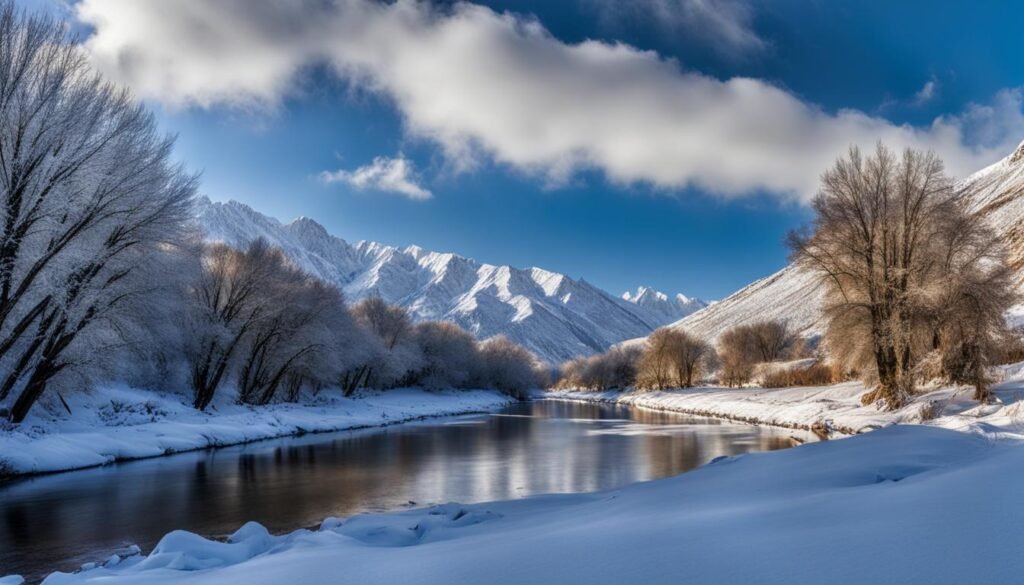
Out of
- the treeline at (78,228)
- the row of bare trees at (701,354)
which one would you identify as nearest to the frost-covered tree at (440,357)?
the row of bare trees at (701,354)

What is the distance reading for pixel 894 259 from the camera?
98.5ft

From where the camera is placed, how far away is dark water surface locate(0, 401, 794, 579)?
42.9ft

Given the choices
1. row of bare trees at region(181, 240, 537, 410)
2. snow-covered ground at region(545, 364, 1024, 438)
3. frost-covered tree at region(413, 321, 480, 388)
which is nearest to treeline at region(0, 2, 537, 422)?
row of bare trees at region(181, 240, 537, 410)

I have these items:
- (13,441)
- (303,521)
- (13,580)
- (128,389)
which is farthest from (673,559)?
(128,389)

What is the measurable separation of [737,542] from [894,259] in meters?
30.7

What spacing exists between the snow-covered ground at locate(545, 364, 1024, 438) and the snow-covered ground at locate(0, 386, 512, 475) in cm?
2705

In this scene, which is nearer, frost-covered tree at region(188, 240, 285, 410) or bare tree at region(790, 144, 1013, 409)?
bare tree at region(790, 144, 1013, 409)

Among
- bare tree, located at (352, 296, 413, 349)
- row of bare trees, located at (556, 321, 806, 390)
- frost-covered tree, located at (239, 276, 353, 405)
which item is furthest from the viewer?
row of bare trees, located at (556, 321, 806, 390)

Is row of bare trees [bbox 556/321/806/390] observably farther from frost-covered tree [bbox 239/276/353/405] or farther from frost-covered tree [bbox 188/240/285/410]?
frost-covered tree [bbox 188/240/285/410]

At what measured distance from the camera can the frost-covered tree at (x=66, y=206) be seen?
744 inches

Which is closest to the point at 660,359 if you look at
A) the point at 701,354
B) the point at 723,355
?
the point at 701,354

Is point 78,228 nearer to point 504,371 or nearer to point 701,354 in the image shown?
point 701,354

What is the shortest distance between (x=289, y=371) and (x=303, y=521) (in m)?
40.4

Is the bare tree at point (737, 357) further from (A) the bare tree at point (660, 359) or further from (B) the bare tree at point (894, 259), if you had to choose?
(B) the bare tree at point (894, 259)
